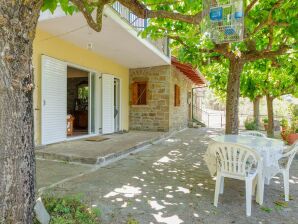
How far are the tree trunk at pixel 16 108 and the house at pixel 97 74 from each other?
339cm

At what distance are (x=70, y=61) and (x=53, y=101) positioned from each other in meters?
1.41

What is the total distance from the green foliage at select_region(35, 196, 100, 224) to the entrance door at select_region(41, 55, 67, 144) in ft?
13.0

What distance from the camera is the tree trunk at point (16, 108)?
171 cm

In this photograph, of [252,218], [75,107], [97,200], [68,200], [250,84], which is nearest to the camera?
[68,200]

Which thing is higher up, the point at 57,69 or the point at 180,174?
the point at 57,69

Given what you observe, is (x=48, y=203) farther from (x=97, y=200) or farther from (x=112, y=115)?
(x=112, y=115)

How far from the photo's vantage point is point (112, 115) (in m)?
9.50

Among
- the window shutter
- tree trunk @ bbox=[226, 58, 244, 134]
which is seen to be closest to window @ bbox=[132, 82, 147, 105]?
the window shutter

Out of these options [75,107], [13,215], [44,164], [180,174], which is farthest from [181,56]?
[75,107]

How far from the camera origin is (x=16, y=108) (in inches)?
70.4

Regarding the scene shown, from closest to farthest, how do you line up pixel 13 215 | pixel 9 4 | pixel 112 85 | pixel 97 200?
pixel 9 4 < pixel 13 215 < pixel 97 200 < pixel 112 85

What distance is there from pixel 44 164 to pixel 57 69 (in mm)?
2787

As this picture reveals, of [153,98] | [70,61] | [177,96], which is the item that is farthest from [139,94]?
[70,61]

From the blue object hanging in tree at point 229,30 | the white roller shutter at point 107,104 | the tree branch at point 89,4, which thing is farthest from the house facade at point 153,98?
the tree branch at point 89,4
